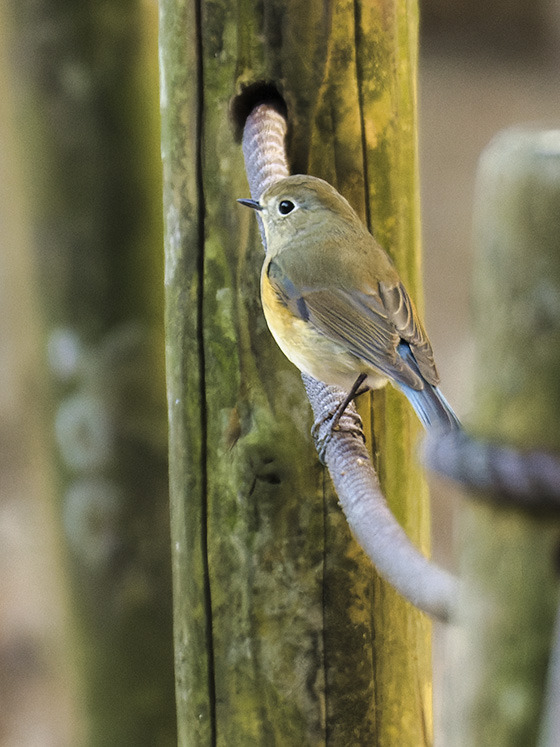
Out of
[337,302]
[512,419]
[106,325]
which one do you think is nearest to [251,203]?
[337,302]

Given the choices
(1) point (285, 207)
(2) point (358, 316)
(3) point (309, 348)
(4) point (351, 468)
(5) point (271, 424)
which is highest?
(1) point (285, 207)

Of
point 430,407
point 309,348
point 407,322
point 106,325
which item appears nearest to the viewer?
point 430,407

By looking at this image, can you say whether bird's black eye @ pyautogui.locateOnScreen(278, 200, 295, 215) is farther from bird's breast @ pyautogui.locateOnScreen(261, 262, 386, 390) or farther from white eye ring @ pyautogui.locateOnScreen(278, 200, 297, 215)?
bird's breast @ pyautogui.locateOnScreen(261, 262, 386, 390)

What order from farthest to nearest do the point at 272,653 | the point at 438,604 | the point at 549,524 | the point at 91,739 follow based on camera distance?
the point at 91,739 < the point at 272,653 < the point at 438,604 < the point at 549,524

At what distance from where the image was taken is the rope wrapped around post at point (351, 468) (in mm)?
950

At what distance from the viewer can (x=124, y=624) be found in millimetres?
2645

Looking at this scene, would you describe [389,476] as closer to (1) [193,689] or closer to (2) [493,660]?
(1) [193,689]

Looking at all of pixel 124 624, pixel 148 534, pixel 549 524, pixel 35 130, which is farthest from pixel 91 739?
pixel 549 524

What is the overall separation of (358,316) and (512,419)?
1.40 meters

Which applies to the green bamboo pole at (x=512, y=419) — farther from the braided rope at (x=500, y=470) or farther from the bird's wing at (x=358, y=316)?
the bird's wing at (x=358, y=316)

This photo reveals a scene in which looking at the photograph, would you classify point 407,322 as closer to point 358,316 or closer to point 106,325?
point 358,316

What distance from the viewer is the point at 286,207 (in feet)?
6.14

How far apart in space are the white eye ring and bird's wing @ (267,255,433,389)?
0.13 meters

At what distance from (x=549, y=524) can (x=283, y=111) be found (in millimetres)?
1193
